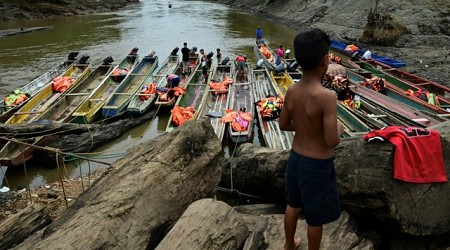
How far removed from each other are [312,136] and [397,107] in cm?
996

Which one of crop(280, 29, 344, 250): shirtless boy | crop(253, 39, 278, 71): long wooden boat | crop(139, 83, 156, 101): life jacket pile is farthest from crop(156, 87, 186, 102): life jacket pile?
crop(280, 29, 344, 250): shirtless boy

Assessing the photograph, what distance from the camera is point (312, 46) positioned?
2.81m

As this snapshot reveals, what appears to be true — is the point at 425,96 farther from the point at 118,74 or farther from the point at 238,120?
the point at 118,74

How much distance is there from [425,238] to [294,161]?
7.36ft

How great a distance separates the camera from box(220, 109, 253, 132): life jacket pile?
10.3m

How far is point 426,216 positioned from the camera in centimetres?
404

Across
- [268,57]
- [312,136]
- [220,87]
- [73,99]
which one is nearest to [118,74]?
[73,99]

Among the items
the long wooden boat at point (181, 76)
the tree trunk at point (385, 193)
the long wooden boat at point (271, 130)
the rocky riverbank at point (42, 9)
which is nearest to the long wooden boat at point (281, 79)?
the long wooden boat at point (271, 130)

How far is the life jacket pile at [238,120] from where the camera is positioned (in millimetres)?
10314

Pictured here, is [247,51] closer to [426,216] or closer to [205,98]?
[205,98]

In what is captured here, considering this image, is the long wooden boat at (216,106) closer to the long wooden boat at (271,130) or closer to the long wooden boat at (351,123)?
the long wooden boat at (271,130)

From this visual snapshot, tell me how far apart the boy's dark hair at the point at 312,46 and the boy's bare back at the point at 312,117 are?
198 millimetres

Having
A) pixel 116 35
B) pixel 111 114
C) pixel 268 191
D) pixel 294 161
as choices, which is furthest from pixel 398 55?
pixel 116 35

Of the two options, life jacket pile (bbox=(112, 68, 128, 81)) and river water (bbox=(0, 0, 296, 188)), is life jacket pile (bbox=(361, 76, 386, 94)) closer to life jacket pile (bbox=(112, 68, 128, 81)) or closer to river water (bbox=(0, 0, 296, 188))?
river water (bbox=(0, 0, 296, 188))
